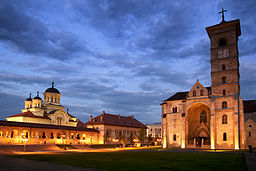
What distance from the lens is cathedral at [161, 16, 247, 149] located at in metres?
48.2

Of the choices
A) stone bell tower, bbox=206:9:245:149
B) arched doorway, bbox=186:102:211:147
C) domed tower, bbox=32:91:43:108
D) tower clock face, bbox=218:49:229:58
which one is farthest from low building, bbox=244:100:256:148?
domed tower, bbox=32:91:43:108

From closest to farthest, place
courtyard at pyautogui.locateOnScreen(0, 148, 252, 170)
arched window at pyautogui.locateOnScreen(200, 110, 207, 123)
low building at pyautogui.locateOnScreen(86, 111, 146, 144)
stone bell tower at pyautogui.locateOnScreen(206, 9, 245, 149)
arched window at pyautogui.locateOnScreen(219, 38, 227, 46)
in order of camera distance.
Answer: courtyard at pyautogui.locateOnScreen(0, 148, 252, 170) → stone bell tower at pyautogui.locateOnScreen(206, 9, 245, 149) → arched window at pyautogui.locateOnScreen(219, 38, 227, 46) → arched window at pyautogui.locateOnScreen(200, 110, 207, 123) → low building at pyautogui.locateOnScreen(86, 111, 146, 144)

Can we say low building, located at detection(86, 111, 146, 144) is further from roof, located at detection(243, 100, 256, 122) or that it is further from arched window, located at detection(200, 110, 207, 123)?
roof, located at detection(243, 100, 256, 122)

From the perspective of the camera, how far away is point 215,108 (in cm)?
5072

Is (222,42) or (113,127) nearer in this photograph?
(222,42)

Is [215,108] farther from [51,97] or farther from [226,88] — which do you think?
[51,97]

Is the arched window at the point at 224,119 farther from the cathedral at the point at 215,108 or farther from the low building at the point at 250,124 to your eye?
the low building at the point at 250,124

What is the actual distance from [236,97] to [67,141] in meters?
46.3

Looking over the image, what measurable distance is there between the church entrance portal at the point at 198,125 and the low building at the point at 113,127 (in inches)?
944

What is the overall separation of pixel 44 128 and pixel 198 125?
40349mm

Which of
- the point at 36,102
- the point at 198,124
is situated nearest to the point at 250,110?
the point at 198,124

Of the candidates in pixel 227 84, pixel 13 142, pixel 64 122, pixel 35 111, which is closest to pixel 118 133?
pixel 64 122

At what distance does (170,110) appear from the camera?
5825 centimetres

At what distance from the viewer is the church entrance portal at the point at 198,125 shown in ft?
181
